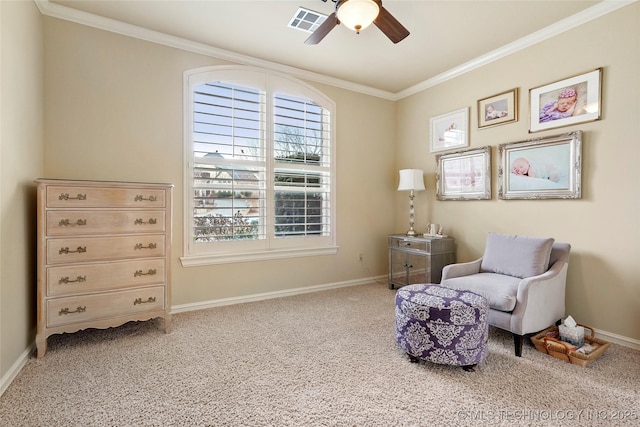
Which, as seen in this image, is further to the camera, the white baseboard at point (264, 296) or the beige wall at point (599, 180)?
the white baseboard at point (264, 296)

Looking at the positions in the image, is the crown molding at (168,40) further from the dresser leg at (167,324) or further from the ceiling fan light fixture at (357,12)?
the dresser leg at (167,324)

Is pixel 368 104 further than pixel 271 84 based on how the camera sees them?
Yes

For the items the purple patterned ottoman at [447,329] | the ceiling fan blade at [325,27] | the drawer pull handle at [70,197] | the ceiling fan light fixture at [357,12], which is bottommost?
the purple patterned ottoman at [447,329]

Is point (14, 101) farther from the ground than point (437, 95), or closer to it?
closer to it

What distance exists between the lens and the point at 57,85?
286 centimetres

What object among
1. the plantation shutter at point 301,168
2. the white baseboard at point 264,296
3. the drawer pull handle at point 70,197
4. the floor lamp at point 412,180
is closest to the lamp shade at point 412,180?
the floor lamp at point 412,180

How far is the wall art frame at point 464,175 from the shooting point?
12.1 feet

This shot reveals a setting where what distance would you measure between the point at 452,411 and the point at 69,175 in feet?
11.6

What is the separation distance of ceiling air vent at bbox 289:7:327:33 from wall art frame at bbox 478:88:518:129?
6.82ft

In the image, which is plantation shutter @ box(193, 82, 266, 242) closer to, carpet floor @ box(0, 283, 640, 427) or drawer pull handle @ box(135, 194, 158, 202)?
drawer pull handle @ box(135, 194, 158, 202)

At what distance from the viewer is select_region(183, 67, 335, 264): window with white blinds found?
11.5 ft

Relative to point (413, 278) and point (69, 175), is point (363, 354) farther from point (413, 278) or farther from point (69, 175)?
point (69, 175)

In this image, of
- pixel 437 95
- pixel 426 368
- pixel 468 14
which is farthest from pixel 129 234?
pixel 437 95

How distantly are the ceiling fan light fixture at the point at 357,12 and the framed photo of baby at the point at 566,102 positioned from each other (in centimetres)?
206
